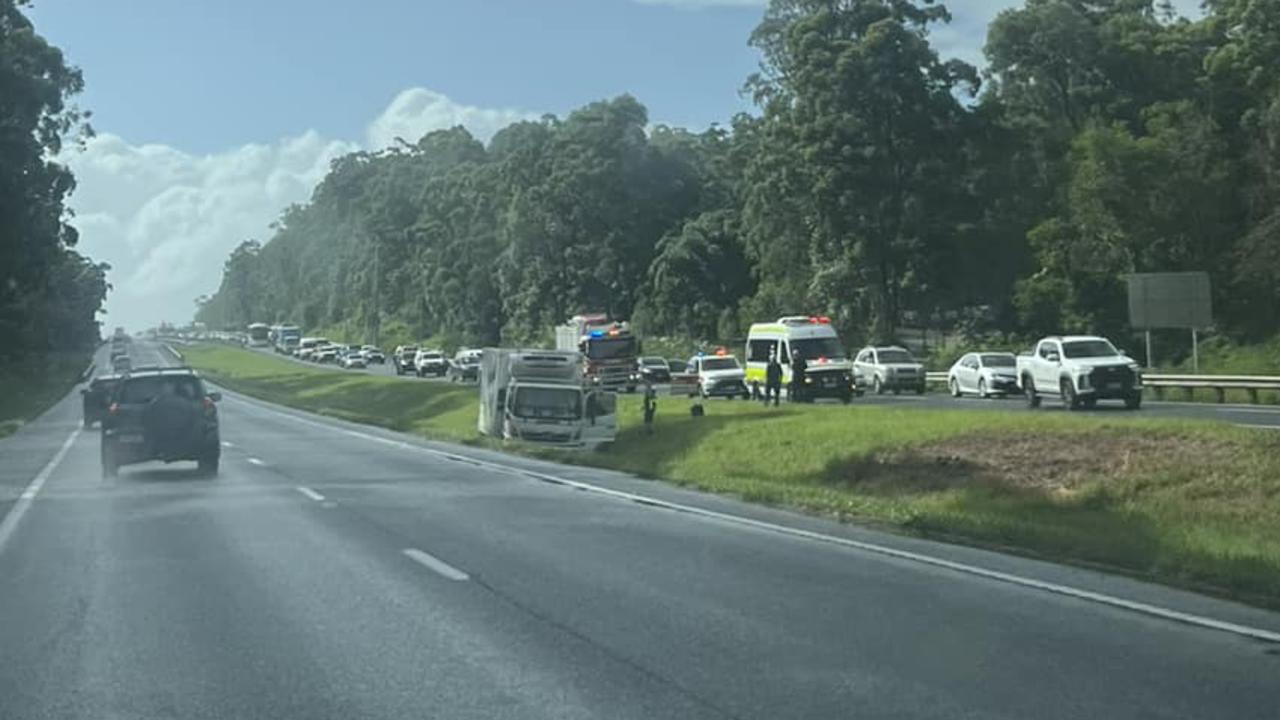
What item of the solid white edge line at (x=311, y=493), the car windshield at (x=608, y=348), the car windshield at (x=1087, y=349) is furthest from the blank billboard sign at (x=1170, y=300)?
the solid white edge line at (x=311, y=493)

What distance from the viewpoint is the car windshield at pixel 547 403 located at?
129 feet

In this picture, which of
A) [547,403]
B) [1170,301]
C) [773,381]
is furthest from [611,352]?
[547,403]

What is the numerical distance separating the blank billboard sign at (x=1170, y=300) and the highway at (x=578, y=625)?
1504 inches

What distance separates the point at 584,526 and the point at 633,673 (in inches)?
346

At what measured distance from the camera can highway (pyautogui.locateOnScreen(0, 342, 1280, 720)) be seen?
27.6 ft

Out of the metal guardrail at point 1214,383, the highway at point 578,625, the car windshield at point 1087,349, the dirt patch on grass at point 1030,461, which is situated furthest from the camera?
the metal guardrail at point 1214,383

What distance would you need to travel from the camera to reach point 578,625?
1084 cm

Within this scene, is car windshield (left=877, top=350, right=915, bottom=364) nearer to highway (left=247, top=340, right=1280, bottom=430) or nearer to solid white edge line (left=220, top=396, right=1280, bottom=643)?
highway (left=247, top=340, right=1280, bottom=430)

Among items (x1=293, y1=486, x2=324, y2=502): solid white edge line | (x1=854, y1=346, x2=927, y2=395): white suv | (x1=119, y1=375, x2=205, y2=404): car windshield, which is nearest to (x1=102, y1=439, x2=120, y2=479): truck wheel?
(x1=119, y1=375, x2=205, y2=404): car windshield

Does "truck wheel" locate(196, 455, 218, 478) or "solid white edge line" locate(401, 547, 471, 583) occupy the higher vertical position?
"truck wheel" locate(196, 455, 218, 478)

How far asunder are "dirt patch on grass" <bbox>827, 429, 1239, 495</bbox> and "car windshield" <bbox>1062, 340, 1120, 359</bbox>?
1514cm

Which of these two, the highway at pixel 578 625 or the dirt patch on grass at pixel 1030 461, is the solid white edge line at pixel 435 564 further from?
the dirt patch on grass at pixel 1030 461

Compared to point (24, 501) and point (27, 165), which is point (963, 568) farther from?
point (27, 165)

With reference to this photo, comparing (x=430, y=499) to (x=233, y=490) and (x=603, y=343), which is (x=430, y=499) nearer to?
(x=233, y=490)
